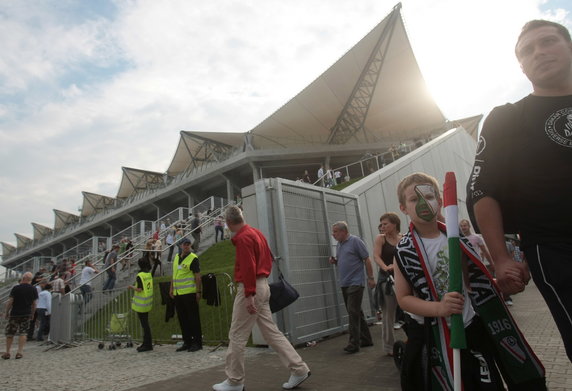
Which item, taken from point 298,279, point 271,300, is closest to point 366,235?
point 298,279

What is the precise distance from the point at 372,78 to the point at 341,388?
109 ft

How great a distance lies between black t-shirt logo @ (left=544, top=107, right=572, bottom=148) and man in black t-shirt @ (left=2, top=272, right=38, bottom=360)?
31.0ft

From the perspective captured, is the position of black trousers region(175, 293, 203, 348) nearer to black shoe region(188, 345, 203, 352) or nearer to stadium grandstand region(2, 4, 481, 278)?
black shoe region(188, 345, 203, 352)

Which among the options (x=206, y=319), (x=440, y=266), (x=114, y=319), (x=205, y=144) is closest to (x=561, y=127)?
(x=440, y=266)

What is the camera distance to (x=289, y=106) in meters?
36.0

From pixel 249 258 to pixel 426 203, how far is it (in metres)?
2.36

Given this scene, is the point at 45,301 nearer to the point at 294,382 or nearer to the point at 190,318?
the point at 190,318

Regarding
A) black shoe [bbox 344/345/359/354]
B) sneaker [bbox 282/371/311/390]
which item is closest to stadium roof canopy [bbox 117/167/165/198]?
black shoe [bbox 344/345/359/354]

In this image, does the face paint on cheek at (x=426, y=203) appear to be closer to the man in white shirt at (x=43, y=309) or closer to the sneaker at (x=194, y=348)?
the sneaker at (x=194, y=348)

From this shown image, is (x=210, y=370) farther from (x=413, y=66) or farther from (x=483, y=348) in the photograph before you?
(x=413, y=66)

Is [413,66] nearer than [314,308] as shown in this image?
No

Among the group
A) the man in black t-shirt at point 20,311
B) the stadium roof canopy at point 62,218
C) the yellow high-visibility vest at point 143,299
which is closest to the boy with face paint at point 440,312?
the yellow high-visibility vest at point 143,299

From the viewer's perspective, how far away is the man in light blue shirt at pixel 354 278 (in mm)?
5023

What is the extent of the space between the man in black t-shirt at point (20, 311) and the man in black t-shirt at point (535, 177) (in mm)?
9159
